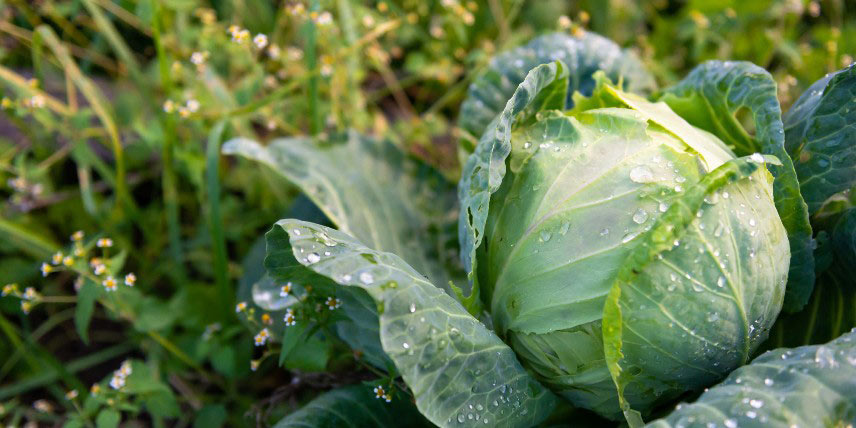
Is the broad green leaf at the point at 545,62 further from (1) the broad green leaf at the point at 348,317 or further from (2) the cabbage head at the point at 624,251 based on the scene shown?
(1) the broad green leaf at the point at 348,317

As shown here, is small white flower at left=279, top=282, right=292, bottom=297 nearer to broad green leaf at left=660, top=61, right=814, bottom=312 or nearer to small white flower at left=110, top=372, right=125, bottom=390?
small white flower at left=110, top=372, right=125, bottom=390

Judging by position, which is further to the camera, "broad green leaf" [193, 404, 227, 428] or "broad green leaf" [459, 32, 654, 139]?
"broad green leaf" [459, 32, 654, 139]

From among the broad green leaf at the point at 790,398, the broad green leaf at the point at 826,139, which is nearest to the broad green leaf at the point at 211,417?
the broad green leaf at the point at 790,398

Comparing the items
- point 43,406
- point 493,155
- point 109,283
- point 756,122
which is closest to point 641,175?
point 493,155

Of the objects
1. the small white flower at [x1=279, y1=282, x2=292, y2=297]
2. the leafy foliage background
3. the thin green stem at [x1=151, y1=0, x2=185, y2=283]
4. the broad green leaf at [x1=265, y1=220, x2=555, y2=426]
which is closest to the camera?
the broad green leaf at [x1=265, y1=220, x2=555, y2=426]

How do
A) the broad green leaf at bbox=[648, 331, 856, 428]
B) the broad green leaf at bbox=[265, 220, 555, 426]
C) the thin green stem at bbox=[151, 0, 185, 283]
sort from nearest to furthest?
the broad green leaf at bbox=[648, 331, 856, 428], the broad green leaf at bbox=[265, 220, 555, 426], the thin green stem at bbox=[151, 0, 185, 283]

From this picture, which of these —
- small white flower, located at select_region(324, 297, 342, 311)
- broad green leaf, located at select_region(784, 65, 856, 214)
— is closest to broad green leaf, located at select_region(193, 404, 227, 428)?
small white flower, located at select_region(324, 297, 342, 311)

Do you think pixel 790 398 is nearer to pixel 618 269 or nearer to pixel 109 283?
pixel 618 269

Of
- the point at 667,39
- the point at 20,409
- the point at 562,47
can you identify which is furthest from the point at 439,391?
the point at 667,39
